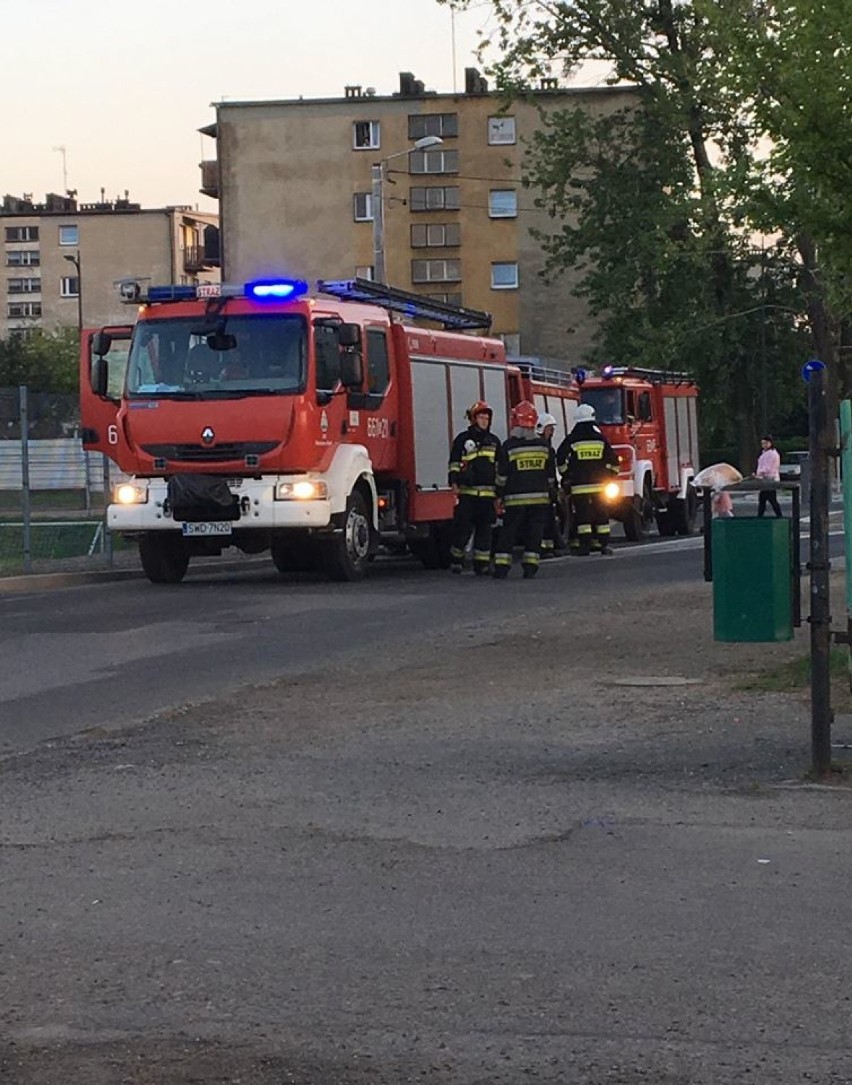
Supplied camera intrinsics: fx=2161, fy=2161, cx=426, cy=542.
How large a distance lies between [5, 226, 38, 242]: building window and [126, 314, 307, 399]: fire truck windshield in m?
121

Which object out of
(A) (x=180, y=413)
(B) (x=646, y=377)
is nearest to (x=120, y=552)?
(A) (x=180, y=413)

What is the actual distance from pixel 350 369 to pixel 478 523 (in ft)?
9.82

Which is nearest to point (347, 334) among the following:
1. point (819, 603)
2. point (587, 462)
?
point (587, 462)

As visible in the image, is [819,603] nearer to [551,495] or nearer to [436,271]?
[551,495]

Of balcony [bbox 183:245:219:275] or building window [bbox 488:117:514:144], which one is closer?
building window [bbox 488:117:514:144]

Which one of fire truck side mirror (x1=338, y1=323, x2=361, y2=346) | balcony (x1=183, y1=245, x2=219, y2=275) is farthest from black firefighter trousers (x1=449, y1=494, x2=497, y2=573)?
balcony (x1=183, y1=245, x2=219, y2=275)

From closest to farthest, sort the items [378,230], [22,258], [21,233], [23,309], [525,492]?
[525,492], [378,230], [21,233], [22,258], [23,309]

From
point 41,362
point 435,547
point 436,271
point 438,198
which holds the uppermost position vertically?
point 438,198

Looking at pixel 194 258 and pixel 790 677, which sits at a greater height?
pixel 194 258

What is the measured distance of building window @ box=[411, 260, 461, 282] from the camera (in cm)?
8975

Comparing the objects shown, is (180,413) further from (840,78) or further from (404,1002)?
(404,1002)

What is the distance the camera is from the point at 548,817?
8234 mm

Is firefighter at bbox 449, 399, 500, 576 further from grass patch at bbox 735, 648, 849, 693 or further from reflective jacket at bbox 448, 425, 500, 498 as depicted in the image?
grass patch at bbox 735, 648, 849, 693

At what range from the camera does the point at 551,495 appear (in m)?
23.2
